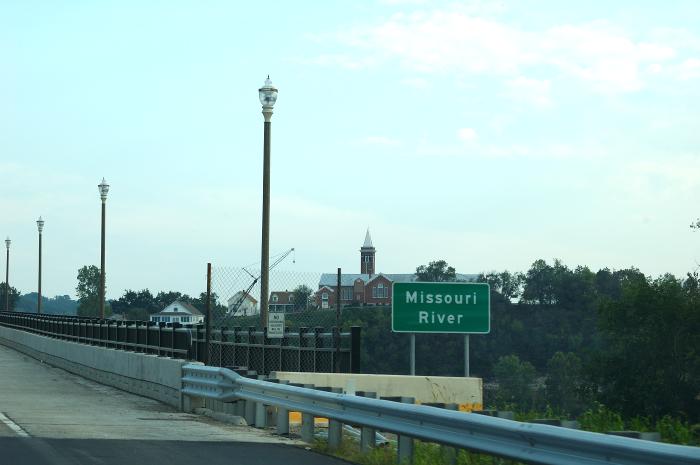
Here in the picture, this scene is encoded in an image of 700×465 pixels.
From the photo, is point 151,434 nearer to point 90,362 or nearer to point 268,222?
point 268,222

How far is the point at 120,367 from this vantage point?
26.0 meters

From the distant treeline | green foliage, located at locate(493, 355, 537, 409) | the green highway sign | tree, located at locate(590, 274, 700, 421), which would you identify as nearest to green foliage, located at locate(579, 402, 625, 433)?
the green highway sign

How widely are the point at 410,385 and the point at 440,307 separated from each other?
3.39m

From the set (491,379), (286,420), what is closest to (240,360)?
(286,420)

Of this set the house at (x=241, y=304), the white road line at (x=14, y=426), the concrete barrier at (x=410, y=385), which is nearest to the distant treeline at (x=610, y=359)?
the house at (x=241, y=304)

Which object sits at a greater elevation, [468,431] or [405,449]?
[468,431]

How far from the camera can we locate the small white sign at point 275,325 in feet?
79.9

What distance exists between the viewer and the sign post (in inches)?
896

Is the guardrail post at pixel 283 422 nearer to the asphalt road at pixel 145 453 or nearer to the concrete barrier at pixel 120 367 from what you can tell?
the asphalt road at pixel 145 453

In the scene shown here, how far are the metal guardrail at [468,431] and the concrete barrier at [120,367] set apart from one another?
14.6 ft

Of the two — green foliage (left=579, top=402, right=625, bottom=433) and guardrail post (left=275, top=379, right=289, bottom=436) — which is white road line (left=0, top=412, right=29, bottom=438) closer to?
guardrail post (left=275, top=379, right=289, bottom=436)

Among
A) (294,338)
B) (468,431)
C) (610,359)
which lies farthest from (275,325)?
(610,359)

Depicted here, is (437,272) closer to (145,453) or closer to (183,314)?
(183,314)

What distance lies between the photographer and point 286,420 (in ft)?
48.4
